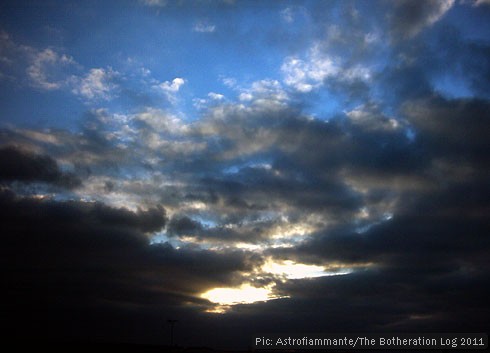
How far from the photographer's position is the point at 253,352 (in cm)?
14588

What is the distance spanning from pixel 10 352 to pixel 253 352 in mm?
87695

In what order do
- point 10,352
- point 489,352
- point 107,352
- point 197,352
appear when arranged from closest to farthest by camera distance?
point 489,352 → point 10,352 → point 107,352 → point 197,352

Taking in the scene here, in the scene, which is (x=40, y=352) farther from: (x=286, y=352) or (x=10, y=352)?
(x=286, y=352)

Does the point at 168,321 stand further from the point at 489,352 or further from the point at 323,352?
the point at 489,352

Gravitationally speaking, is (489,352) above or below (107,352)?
above

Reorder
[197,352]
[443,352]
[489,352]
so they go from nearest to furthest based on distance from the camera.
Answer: [443,352]
[489,352]
[197,352]

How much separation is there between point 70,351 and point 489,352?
457ft

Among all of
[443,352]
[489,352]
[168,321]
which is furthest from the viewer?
[168,321]

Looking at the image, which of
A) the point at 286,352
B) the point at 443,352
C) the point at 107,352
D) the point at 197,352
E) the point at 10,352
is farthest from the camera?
the point at 197,352

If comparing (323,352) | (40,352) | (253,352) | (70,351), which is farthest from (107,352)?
(323,352)

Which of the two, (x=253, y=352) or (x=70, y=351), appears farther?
(x=253, y=352)

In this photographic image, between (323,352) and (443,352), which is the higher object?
(443,352)

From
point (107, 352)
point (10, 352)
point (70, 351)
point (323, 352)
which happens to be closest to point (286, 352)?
point (323, 352)

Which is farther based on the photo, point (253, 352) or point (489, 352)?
point (253, 352)
